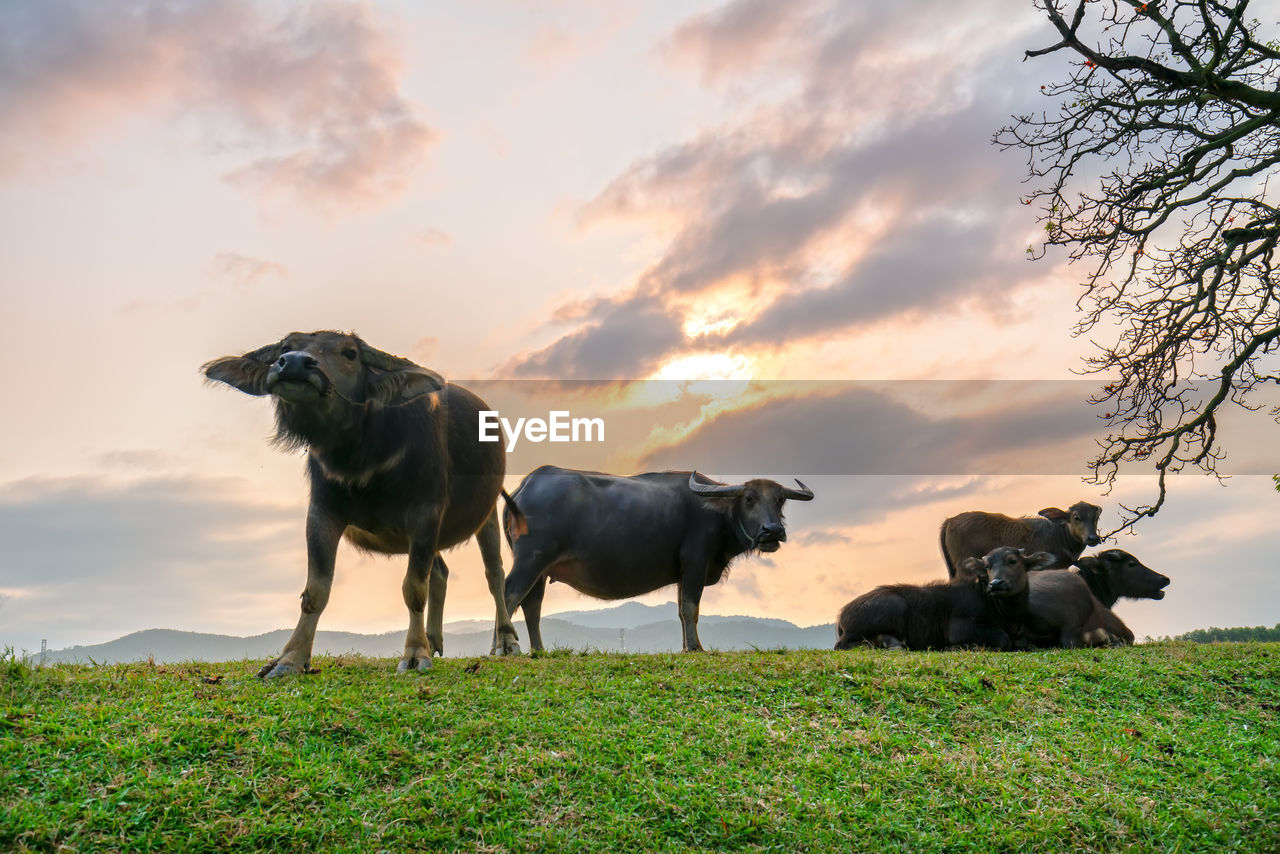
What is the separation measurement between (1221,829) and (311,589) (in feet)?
21.2

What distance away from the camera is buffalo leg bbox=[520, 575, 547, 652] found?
1130 cm

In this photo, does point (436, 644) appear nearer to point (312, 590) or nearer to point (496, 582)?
point (496, 582)

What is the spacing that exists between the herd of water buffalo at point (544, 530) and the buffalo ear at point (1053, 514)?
0.11ft

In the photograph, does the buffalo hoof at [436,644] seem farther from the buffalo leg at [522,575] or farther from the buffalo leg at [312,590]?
the buffalo leg at [312,590]

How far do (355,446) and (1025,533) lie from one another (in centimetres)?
1057

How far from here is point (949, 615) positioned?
11.6m

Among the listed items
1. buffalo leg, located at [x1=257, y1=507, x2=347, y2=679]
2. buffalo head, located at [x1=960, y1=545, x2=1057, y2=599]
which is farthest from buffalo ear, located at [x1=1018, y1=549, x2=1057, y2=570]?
buffalo leg, located at [x1=257, y1=507, x2=347, y2=679]

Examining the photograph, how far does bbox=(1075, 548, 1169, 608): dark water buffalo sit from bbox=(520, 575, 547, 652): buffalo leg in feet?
25.6

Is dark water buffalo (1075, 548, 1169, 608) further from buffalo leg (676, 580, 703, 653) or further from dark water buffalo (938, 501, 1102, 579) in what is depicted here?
buffalo leg (676, 580, 703, 653)

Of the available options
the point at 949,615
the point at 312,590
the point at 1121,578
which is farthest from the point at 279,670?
the point at 1121,578

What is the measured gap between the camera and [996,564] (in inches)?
450

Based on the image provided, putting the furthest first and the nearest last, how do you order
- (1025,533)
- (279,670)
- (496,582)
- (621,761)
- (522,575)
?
(1025,533) → (522,575) → (496,582) → (279,670) → (621,761)

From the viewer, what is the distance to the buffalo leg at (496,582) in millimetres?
10188

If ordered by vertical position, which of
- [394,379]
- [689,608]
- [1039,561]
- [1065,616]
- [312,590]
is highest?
[394,379]
